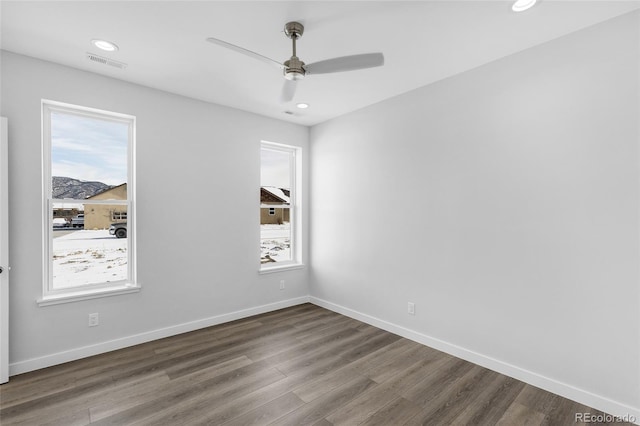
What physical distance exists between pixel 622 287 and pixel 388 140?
239cm

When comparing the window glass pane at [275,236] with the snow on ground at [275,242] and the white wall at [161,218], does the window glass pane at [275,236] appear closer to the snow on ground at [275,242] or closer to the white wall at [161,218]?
the snow on ground at [275,242]

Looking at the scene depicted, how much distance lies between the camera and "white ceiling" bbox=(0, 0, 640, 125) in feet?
6.53

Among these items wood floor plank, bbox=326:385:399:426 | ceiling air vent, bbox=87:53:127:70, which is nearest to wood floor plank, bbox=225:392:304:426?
wood floor plank, bbox=326:385:399:426

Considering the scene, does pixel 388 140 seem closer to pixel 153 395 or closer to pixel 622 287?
pixel 622 287

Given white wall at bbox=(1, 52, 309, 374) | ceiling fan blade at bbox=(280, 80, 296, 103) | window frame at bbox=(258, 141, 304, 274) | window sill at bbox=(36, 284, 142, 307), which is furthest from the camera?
window frame at bbox=(258, 141, 304, 274)

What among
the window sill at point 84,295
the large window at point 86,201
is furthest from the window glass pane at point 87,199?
the window sill at point 84,295

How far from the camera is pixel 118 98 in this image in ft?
10.00

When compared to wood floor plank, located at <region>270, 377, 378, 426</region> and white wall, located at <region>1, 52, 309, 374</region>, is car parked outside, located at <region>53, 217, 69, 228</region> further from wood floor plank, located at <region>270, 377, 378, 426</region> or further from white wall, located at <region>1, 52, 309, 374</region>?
wood floor plank, located at <region>270, 377, 378, 426</region>

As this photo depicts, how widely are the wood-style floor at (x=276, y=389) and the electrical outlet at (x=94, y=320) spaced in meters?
0.31

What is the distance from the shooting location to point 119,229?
319 cm

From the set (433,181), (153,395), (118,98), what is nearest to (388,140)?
(433,181)

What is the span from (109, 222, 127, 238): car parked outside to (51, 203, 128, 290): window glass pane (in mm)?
33

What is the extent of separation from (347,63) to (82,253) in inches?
120

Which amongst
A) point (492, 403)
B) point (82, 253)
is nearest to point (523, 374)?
point (492, 403)
